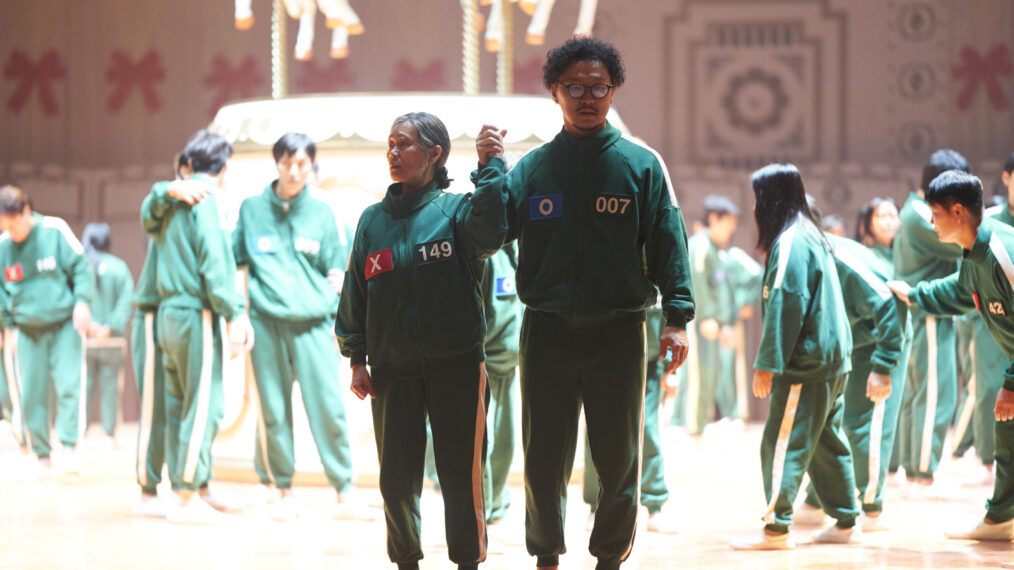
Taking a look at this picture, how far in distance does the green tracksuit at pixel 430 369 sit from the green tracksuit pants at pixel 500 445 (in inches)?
43.3

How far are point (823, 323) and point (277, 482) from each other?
7.75 feet

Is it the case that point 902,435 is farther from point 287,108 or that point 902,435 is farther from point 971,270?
point 287,108

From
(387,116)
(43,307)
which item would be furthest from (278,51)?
(43,307)

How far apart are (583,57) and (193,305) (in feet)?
7.81

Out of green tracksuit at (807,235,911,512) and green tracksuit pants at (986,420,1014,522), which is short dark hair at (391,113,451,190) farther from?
green tracksuit pants at (986,420,1014,522)

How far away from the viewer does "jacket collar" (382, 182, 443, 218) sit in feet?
10.8

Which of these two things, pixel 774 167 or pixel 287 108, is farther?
pixel 287 108

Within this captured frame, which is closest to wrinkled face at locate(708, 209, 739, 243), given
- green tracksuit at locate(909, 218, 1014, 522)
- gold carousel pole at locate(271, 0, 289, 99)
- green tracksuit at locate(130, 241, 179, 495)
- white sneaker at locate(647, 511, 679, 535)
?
gold carousel pole at locate(271, 0, 289, 99)

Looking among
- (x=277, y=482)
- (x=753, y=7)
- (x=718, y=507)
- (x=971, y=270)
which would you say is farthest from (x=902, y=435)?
(x=753, y=7)

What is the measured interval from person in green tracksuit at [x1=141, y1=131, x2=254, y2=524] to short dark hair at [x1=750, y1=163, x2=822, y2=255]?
2119mm

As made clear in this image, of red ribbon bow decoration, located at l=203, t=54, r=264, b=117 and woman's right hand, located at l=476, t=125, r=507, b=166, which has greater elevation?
red ribbon bow decoration, located at l=203, t=54, r=264, b=117

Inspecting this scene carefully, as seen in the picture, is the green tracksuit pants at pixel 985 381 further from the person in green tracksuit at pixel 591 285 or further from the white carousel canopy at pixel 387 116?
Result: the person in green tracksuit at pixel 591 285

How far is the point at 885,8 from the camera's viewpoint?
31.7ft

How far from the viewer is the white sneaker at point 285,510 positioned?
15.9 ft
